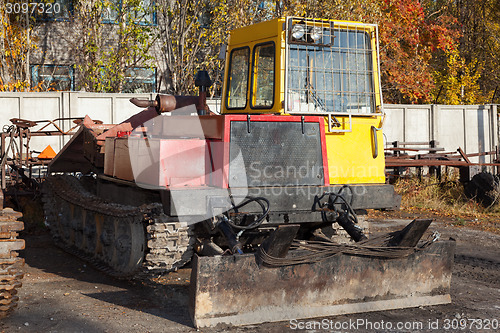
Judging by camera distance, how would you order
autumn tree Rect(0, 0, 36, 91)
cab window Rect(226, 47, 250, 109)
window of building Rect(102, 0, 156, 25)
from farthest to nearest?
autumn tree Rect(0, 0, 36, 91) → window of building Rect(102, 0, 156, 25) → cab window Rect(226, 47, 250, 109)

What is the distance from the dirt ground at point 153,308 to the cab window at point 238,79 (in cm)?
215

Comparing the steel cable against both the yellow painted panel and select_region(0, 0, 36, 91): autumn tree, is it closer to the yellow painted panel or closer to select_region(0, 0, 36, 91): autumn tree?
the yellow painted panel

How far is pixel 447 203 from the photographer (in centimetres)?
1350

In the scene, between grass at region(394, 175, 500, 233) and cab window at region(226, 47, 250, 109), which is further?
grass at region(394, 175, 500, 233)

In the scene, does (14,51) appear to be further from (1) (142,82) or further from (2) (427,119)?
(2) (427,119)

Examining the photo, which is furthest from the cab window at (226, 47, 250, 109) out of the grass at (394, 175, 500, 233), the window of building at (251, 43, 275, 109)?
the grass at (394, 175, 500, 233)

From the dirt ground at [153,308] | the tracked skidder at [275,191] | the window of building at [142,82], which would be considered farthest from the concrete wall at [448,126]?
the tracked skidder at [275,191]

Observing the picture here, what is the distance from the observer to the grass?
459 inches

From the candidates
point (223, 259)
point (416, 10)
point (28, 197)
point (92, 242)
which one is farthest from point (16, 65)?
point (223, 259)

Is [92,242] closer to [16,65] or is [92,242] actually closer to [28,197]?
[28,197]

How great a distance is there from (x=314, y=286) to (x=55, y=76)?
51.6 ft

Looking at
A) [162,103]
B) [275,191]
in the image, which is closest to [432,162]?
[162,103]

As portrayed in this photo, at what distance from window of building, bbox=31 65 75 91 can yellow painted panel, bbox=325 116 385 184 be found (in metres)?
14.4

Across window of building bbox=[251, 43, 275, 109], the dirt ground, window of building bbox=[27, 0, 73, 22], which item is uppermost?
window of building bbox=[27, 0, 73, 22]
